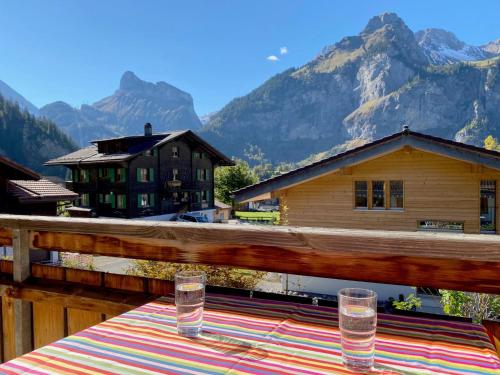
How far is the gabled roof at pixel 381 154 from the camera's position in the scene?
9141 mm

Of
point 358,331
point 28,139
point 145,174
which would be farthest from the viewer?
point 28,139

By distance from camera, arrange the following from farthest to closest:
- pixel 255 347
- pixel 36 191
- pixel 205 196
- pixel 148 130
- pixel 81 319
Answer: pixel 205 196, pixel 148 130, pixel 36 191, pixel 81 319, pixel 255 347

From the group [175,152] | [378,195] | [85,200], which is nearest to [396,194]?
[378,195]

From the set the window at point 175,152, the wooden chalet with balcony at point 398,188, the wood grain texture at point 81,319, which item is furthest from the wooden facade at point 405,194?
the window at point 175,152

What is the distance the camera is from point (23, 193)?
1541cm

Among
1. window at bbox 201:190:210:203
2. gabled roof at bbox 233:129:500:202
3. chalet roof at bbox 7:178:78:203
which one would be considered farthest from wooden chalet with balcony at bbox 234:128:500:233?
window at bbox 201:190:210:203

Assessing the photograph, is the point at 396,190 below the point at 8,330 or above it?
above

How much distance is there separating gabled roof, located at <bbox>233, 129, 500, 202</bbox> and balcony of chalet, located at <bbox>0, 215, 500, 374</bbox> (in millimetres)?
8821

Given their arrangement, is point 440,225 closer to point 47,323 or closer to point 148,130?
point 47,323

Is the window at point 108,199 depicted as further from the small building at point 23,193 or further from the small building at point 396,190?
the small building at point 396,190

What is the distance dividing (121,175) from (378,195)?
909 inches

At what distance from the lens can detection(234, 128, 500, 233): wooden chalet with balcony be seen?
9883mm

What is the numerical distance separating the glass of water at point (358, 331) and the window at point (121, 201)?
30.2 m

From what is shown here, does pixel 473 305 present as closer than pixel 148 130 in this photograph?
Yes
